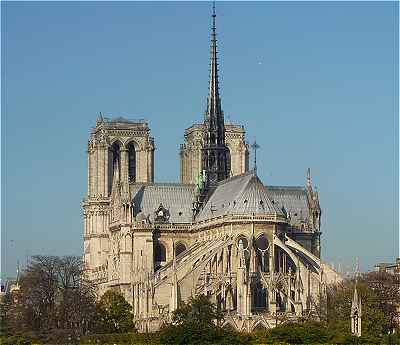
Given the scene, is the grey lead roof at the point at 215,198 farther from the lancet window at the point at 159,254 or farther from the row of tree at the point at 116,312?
the row of tree at the point at 116,312

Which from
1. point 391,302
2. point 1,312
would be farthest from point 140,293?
point 391,302

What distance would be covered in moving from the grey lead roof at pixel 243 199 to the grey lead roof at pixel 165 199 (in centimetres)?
619

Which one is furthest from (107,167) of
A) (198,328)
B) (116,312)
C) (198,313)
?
(198,328)

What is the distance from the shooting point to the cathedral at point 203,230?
128 metres

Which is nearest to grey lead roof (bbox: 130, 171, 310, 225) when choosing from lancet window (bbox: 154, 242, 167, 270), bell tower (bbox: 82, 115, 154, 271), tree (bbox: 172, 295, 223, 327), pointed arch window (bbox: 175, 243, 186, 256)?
pointed arch window (bbox: 175, 243, 186, 256)

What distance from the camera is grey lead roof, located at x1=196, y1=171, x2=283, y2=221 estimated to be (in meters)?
133

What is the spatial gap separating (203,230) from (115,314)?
1795 centimetres

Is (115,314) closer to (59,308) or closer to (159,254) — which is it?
(59,308)

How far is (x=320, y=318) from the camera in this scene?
403 ft

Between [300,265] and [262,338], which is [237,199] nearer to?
[300,265]

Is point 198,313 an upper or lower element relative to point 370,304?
lower

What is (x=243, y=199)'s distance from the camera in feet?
438

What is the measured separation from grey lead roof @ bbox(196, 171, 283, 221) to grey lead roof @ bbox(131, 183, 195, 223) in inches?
244

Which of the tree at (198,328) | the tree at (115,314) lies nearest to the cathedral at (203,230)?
the tree at (115,314)
